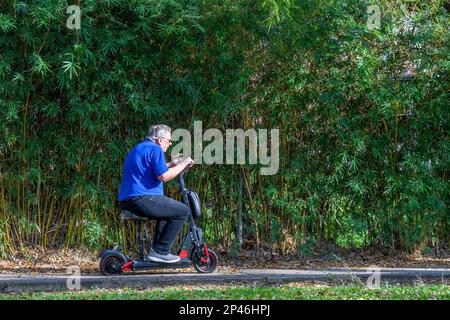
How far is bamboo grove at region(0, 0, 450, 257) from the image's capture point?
898cm

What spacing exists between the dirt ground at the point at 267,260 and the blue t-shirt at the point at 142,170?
1029 mm

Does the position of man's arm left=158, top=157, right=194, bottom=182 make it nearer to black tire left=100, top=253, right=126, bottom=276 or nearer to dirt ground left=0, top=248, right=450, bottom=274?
black tire left=100, top=253, right=126, bottom=276

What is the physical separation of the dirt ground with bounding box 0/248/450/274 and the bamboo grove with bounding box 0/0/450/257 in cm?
11

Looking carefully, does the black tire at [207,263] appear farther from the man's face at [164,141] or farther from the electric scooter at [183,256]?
the man's face at [164,141]

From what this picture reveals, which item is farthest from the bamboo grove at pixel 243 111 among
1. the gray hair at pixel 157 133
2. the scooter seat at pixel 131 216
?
the scooter seat at pixel 131 216

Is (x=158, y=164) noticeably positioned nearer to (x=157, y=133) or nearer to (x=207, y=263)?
(x=157, y=133)

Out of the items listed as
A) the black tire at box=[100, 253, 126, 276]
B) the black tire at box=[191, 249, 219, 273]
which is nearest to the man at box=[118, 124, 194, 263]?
the black tire at box=[191, 249, 219, 273]

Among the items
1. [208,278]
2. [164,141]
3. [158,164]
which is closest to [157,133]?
[164,141]

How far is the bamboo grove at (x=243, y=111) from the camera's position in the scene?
8984 mm

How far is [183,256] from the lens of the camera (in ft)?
28.5

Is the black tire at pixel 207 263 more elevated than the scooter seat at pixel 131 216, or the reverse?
the scooter seat at pixel 131 216

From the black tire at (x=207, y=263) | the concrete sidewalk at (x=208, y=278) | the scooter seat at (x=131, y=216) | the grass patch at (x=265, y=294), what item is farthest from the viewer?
the black tire at (x=207, y=263)
